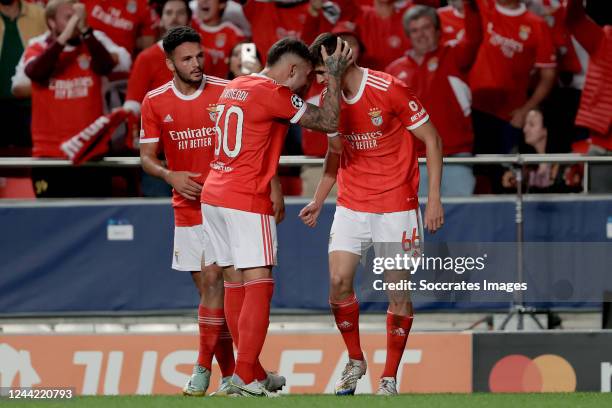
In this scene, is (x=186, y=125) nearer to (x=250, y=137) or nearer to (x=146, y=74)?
(x=250, y=137)

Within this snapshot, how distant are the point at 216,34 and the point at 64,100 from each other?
1.43m

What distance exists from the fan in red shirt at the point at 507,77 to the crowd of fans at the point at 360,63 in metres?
0.01

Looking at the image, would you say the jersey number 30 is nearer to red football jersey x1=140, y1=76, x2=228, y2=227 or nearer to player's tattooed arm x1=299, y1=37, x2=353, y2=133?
player's tattooed arm x1=299, y1=37, x2=353, y2=133

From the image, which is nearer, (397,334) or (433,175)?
(433,175)

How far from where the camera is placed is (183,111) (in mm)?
8273

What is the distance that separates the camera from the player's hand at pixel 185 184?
8164 mm

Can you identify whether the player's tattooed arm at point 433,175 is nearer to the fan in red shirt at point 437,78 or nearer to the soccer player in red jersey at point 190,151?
the soccer player in red jersey at point 190,151

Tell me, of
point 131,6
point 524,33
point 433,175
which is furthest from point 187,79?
point 524,33

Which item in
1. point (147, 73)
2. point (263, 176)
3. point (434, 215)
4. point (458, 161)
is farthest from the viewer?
point (147, 73)

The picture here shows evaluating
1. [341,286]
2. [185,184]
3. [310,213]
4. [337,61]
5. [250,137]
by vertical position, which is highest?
[337,61]

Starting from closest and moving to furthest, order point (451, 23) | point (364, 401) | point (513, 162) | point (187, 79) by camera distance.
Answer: point (364, 401) < point (187, 79) < point (513, 162) < point (451, 23)

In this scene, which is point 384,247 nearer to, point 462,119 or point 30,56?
point 462,119

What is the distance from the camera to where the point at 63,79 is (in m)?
10.6

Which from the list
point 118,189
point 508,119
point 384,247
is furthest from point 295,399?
point 508,119
